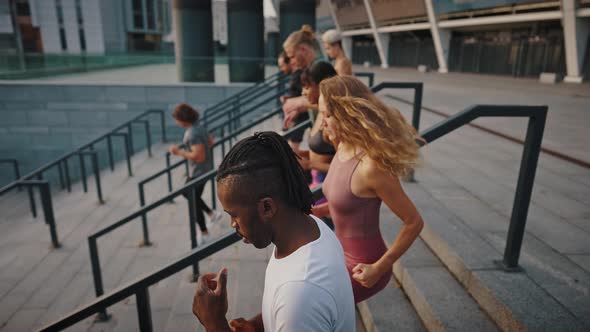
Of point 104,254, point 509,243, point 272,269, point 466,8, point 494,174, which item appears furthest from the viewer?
point 466,8

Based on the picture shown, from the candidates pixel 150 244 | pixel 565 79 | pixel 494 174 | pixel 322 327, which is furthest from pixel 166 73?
pixel 565 79

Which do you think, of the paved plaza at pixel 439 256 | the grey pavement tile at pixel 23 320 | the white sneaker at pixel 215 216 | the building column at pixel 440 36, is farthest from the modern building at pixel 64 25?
the grey pavement tile at pixel 23 320

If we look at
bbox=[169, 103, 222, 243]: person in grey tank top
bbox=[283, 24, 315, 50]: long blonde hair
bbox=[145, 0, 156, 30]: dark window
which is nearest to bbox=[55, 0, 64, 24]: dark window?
bbox=[145, 0, 156, 30]: dark window

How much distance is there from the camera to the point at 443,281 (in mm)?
2420

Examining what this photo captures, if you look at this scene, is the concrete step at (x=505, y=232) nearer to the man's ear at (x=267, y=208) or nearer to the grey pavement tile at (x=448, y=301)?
the grey pavement tile at (x=448, y=301)

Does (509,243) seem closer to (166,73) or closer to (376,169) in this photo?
(376,169)

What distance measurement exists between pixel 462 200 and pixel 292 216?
2.86 metres

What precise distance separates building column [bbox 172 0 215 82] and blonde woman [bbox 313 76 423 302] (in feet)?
32.6

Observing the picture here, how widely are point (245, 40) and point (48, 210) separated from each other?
30.6ft

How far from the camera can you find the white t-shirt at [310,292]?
90 centimetres

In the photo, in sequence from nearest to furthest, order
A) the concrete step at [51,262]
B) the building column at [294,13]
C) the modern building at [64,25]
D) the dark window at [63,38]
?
the concrete step at [51,262] < the building column at [294,13] < the modern building at [64,25] < the dark window at [63,38]

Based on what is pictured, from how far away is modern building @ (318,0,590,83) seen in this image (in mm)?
16734

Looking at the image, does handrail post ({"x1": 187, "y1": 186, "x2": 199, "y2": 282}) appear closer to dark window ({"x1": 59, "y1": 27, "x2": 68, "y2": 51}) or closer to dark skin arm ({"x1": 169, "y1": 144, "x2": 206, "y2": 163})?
dark skin arm ({"x1": 169, "y1": 144, "x2": 206, "y2": 163})

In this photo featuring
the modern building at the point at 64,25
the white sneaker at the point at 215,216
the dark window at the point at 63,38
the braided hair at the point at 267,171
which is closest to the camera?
the braided hair at the point at 267,171
